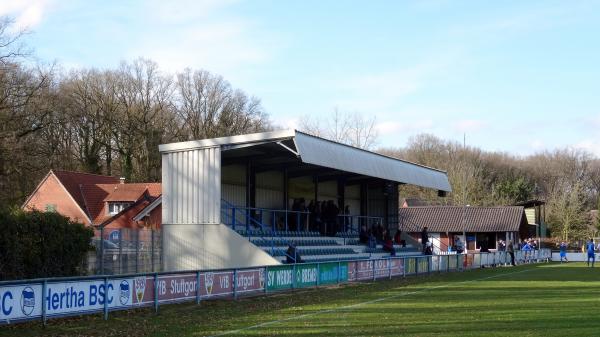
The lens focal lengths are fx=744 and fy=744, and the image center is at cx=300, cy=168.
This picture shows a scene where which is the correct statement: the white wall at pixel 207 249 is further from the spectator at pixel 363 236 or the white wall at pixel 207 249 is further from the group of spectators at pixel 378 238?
the spectator at pixel 363 236

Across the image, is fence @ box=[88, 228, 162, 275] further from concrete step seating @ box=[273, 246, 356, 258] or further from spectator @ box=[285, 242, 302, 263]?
spectator @ box=[285, 242, 302, 263]

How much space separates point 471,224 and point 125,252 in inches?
1613

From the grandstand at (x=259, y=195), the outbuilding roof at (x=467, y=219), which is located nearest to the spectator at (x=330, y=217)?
the grandstand at (x=259, y=195)

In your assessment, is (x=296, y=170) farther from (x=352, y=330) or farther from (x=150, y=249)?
(x=352, y=330)

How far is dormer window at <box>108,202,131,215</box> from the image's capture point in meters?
59.4

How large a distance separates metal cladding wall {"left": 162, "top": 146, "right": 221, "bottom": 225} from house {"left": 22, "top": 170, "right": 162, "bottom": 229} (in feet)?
76.7

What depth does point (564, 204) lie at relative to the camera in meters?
81.8

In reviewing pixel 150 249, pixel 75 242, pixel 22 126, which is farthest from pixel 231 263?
pixel 22 126

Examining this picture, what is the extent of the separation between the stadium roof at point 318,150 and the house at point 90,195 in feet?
71.7

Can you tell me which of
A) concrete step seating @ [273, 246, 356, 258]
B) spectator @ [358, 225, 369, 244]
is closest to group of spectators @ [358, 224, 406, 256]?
spectator @ [358, 225, 369, 244]

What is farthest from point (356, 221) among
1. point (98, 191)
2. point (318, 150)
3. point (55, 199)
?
point (55, 199)

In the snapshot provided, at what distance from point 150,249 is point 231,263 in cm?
397

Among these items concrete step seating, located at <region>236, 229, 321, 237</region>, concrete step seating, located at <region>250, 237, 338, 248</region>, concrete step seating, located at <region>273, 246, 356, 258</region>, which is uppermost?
concrete step seating, located at <region>236, 229, 321, 237</region>

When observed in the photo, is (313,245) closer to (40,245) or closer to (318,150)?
(318,150)
